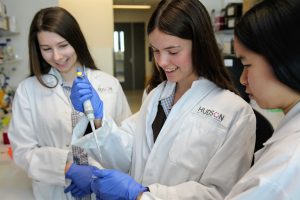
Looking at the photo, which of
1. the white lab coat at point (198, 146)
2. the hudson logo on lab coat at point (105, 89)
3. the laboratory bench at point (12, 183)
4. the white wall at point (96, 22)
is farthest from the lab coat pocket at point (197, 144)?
the white wall at point (96, 22)

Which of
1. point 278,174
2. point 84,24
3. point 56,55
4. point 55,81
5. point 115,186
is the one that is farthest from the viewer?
point 84,24

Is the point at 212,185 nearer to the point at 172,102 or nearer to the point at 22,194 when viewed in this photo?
the point at 172,102

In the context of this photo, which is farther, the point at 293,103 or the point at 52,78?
the point at 52,78

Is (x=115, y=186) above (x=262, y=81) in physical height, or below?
below

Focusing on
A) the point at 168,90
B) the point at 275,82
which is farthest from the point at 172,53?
the point at 275,82

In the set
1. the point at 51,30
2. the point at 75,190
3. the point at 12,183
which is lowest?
the point at 12,183

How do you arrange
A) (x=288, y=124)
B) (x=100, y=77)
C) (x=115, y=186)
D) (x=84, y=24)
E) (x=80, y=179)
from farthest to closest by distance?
(x=84, y=24) < (x=100, y=77) < (x=80, y=179) < (x=115, y=186) < (x=288, y=124)

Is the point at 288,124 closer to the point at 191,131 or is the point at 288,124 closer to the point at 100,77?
the point at 191,131

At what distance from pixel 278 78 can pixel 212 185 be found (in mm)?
449

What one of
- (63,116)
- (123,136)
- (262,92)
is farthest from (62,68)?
(262,92)

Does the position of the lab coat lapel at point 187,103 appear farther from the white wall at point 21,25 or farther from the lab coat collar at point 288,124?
the white wall at point 21,25

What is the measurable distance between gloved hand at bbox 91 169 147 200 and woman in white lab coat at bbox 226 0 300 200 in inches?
15.0

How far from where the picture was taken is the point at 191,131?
102 cm

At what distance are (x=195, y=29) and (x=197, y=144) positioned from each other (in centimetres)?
40
